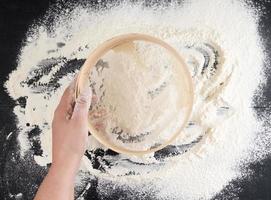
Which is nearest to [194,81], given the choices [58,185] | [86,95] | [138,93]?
[138,93]

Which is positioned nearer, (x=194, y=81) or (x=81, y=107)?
(x=81, y=107)

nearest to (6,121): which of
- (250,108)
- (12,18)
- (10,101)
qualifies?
(10,101)

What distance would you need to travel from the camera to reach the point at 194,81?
0.97 metres

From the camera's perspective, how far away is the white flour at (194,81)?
3.18 feet

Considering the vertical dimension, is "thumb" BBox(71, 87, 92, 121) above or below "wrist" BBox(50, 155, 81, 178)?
above

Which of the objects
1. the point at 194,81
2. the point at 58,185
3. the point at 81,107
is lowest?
the point at 58,185

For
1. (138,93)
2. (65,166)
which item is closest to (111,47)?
(138,93)

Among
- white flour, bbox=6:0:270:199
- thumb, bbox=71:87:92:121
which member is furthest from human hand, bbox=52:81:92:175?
white flour, bbox=6:0:270:199

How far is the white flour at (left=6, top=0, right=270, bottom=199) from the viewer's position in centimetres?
97

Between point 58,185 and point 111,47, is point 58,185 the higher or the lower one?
the lower one

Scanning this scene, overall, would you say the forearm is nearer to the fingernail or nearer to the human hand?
the human hand

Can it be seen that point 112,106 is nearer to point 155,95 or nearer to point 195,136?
point 155,95

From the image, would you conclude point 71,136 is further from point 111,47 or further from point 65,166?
point 111,47

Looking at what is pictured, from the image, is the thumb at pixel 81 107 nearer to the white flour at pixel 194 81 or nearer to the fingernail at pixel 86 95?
the fingernail at pixel 86 95
